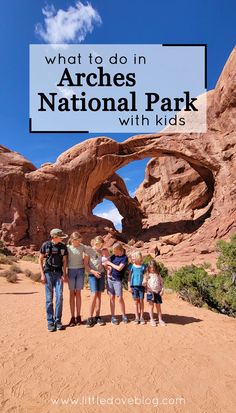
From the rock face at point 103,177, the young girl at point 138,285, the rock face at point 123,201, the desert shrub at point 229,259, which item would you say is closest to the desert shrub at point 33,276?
the desert shrub at point 229,259

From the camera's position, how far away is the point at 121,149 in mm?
26719

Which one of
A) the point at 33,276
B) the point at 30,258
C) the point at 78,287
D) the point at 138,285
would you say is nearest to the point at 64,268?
the point at 78,287

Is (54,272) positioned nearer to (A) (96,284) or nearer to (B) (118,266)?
(A) (96,284)

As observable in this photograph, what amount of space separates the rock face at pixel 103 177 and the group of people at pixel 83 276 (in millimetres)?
16795

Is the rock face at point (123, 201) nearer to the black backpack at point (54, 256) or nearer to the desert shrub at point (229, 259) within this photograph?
the desert shrub at point (229, 259)

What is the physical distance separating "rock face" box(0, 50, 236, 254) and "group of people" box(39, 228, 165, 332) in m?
16.8

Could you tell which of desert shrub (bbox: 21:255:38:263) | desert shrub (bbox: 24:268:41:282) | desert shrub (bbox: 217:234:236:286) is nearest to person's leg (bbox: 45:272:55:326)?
desert shrub (bbox: 217:234:236:286)

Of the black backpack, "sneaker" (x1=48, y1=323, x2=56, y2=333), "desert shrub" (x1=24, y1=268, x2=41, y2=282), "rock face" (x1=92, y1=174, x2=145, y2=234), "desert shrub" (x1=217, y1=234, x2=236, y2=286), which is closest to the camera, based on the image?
"sneaker" (x1=48, y1=323, x2=56, y2=333)

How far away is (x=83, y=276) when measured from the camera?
205 inches

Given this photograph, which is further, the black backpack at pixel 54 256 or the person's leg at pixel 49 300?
the black backpack at pixel 54 256

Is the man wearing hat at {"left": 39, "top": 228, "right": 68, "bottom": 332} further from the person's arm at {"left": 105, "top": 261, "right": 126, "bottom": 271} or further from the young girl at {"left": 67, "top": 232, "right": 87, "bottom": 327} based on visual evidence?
the person's arm at {"left": 105, "top": 261, "right": 126, "bottom": 271}

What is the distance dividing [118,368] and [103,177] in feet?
78.3

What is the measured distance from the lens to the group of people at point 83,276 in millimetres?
4938

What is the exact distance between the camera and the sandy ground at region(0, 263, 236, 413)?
2742mm
